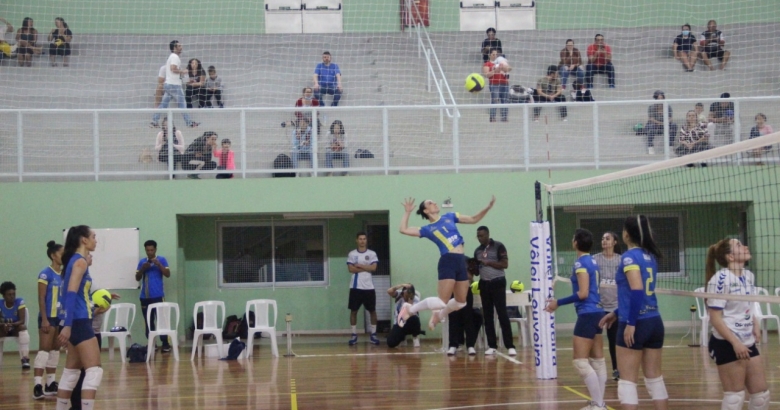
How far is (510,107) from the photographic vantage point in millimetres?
17047

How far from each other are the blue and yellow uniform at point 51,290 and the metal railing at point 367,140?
21.7 feet

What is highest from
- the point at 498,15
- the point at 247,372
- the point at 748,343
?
the point at 498,15

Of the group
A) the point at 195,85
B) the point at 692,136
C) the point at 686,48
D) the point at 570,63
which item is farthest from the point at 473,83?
the point at 686,48

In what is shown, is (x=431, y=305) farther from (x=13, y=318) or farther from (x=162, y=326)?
(x=13, y=318)

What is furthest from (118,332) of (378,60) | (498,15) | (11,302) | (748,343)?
(498,15)

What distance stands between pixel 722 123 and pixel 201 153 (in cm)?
974

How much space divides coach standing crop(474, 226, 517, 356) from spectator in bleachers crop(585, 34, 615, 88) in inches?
285

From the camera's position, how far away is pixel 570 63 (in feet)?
68.2

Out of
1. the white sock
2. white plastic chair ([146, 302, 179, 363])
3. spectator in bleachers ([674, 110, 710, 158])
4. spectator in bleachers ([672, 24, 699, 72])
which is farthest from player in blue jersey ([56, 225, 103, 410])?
spectator in bleachers ([672, 24, 699, 72])

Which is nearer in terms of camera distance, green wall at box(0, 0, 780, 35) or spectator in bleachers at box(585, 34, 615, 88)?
spectator in bleachers at box(585, 34, 615, 88)

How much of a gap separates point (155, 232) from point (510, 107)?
7.13 meters

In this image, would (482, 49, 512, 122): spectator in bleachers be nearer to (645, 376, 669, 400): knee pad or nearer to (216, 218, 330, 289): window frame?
(216, 218, 330, 289): window frame

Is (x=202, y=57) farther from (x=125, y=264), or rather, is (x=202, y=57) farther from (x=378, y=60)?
(x=125, y=264)

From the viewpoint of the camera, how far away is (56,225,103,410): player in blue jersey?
25.6 ft
